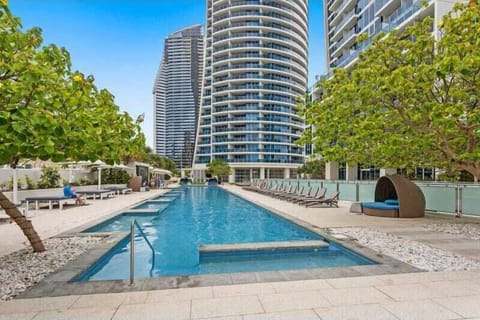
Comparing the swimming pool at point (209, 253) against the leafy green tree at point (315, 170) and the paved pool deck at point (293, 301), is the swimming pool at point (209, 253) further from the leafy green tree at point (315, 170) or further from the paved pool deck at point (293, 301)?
the leafy green tree at point (315, 170)

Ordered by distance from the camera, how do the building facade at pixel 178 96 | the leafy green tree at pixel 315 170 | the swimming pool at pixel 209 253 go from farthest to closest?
the building facade at pixel 178 96, the leafy green tree at pixel 315 170, the swimming pool at pixel 209 253

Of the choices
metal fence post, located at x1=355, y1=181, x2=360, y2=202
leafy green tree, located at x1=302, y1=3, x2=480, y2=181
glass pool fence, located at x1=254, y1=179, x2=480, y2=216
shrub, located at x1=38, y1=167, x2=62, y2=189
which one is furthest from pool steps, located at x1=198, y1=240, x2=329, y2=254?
shrub, located at x1=38, y1=167, x2=62, y2=189

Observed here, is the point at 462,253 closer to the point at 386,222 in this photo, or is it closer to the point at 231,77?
the point at 386,222

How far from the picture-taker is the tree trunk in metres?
5.92

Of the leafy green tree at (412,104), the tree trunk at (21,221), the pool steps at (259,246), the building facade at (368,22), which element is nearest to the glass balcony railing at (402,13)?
the building facade at (368,22)

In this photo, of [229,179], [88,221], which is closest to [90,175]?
[88,221]

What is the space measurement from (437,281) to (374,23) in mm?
35591

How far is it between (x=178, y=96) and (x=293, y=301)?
405 feet

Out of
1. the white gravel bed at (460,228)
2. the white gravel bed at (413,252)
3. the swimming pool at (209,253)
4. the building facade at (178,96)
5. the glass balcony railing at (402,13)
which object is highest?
the building facade at (178,96)

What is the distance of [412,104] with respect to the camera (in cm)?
925

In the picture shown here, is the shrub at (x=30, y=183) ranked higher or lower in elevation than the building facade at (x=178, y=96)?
lower

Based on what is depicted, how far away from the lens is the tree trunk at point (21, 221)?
5.92 metres

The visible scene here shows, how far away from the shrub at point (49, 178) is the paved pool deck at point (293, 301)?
17.1 metres

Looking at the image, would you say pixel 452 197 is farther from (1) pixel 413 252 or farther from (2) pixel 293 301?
(2) pixel 293 301
